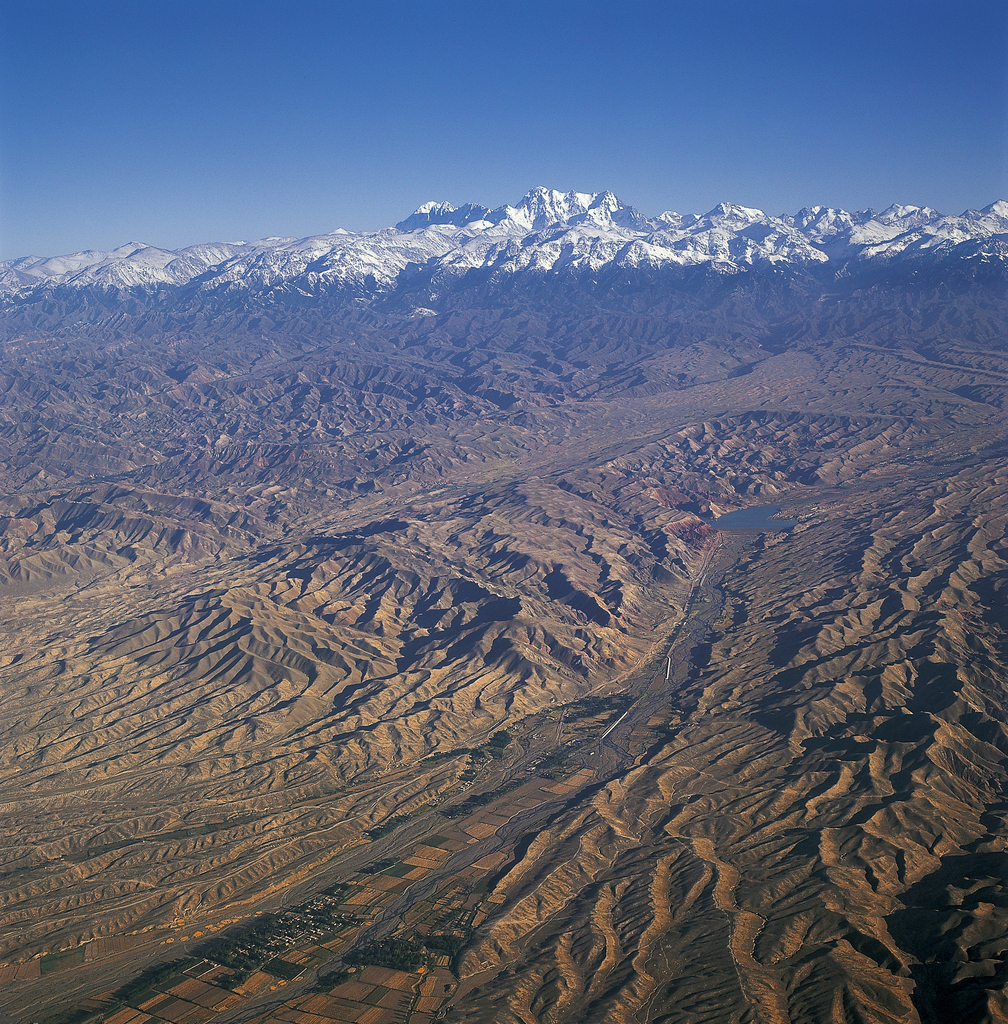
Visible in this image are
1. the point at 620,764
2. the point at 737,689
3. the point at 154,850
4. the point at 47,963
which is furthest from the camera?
the point at 737,689

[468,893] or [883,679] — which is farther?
[883,679]

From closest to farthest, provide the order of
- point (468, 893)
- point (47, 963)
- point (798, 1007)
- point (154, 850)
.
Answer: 1. point (798, 1007)
2. point (47, 963)
3. point (468, 893)
4. point (154, 850)

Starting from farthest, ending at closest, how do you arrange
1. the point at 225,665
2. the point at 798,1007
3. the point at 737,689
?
the point at 225,665 → the point at 737,689 → the point at 798,1007

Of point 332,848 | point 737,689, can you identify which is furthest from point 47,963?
point 737,689

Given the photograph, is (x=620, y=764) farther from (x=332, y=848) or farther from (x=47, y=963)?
(x=47, y=963)

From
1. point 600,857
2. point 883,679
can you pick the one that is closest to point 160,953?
point 600,857

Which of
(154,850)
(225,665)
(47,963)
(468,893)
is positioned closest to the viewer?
(47,963)

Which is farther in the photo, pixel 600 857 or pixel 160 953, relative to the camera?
pixel 600 857

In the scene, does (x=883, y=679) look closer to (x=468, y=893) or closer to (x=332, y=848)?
(x=468, y=893)

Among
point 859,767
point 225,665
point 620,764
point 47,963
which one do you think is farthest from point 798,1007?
point 225,665
